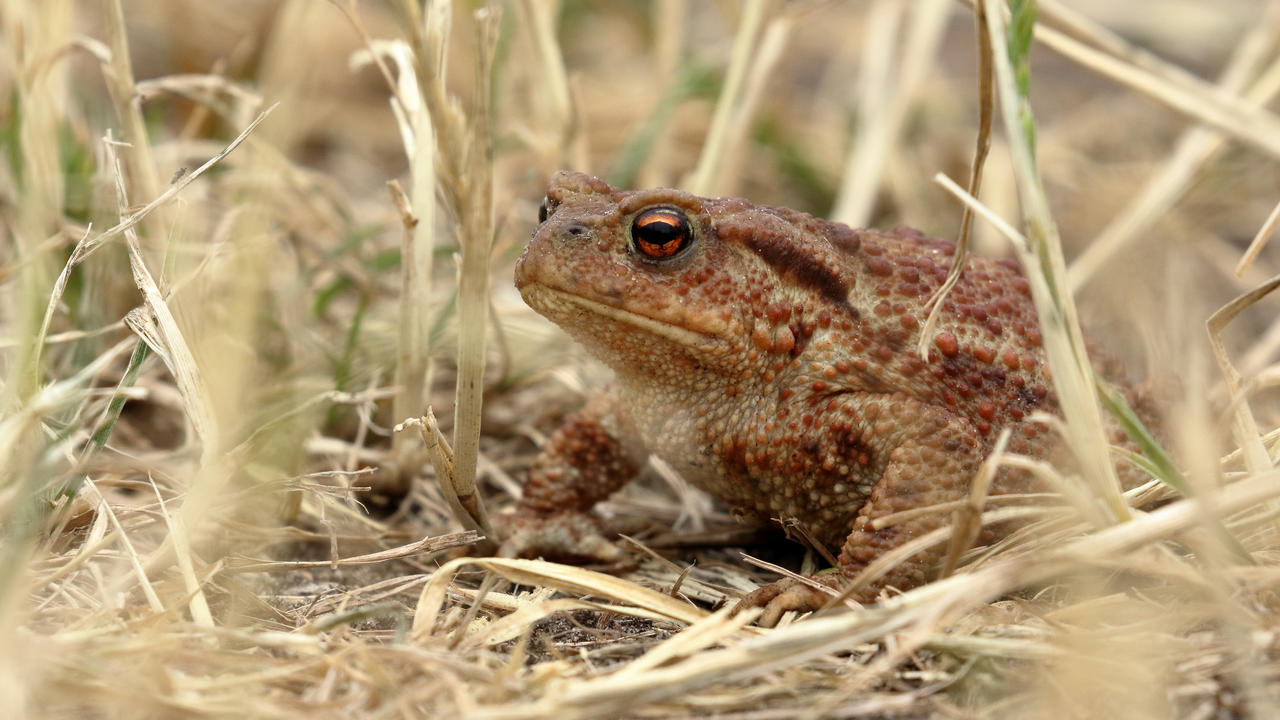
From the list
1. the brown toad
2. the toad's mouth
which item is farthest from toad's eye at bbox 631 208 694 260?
the toad's mouth

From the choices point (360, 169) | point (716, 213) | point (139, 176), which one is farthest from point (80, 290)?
point (360, 169)

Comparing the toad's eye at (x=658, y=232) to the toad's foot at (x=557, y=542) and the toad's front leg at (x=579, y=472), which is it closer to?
the toad's front leg at (x=579, y=472)

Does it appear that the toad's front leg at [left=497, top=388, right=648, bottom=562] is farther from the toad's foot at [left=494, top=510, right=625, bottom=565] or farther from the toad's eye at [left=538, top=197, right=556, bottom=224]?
the toad's eye at [left=538, top=197, right=556, bottom=224]

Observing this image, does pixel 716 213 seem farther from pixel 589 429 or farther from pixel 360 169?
pixel 360 169

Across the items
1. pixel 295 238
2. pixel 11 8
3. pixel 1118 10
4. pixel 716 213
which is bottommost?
pixel 295 238

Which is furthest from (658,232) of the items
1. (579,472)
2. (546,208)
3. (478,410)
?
(579,472)

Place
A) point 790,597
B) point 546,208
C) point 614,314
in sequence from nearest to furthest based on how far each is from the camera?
point 790,597
point 614,314
point 546,208

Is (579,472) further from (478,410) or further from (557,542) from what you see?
(478,410)
